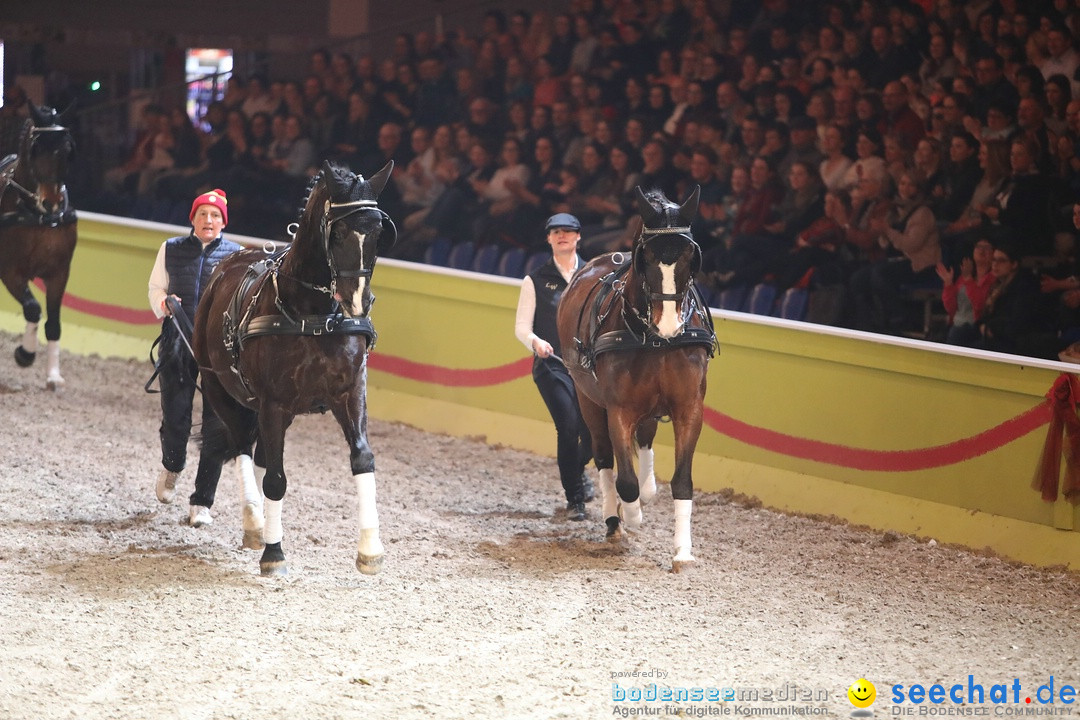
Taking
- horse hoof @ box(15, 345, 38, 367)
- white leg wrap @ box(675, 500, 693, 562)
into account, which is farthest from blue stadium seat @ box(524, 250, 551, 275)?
white leg wrap @ box(675, 500, 693, 562)

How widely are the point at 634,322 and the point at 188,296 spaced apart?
259 centimetres

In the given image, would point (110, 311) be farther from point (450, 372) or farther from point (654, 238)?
point (654, 238)

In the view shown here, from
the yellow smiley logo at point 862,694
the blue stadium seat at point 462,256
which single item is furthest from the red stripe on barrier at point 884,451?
the blue stadium seat at point 462,256

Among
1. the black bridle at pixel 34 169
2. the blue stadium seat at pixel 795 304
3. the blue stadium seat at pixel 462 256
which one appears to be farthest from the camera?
the blue stadium seat at pixel 462 256

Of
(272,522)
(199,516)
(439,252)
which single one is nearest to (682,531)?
(272,522)

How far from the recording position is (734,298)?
32.9ft

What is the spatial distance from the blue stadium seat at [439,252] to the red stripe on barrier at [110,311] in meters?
2.49

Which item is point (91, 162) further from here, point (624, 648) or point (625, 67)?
point (624, 648)

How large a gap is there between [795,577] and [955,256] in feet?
11.5

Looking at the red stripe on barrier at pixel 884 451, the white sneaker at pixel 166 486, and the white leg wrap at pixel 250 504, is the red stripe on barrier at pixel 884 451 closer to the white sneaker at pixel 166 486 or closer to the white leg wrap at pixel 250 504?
the white leg wrap at pixel 250 504

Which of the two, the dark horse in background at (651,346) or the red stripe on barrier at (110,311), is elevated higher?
the dark horse in background at (651,346)

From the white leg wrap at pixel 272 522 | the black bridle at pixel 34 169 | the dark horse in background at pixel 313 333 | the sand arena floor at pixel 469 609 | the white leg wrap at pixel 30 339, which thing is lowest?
the sand arena floor at pixel 469 609

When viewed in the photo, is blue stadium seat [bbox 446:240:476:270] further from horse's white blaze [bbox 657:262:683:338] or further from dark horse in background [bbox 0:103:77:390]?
horse's white blaze [bbox 657:262:683:338]

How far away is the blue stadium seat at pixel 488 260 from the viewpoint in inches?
456
